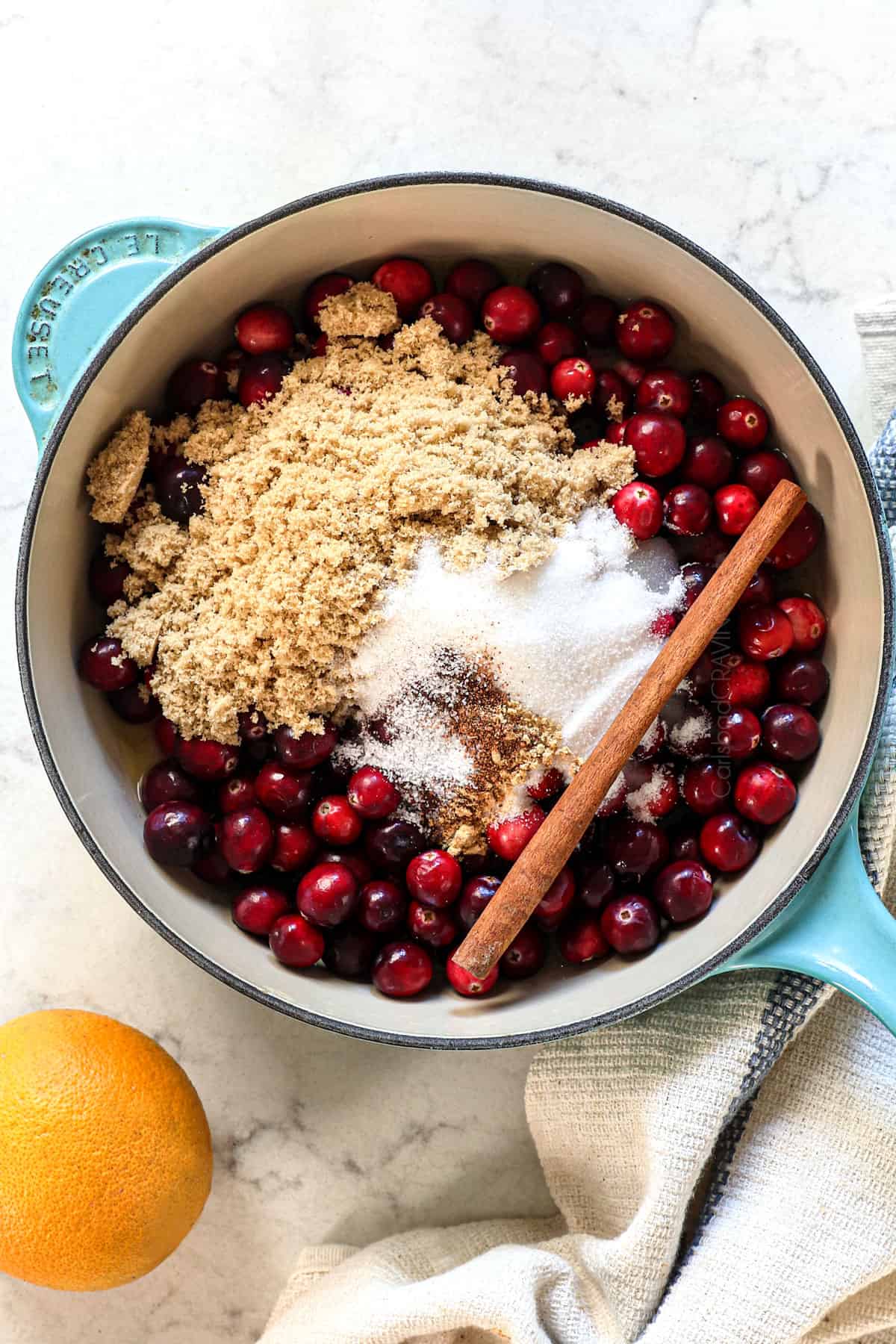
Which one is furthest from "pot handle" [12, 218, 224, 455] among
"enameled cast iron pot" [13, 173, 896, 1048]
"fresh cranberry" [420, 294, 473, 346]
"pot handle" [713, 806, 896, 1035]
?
"pot handle" [713, 806, 896, 1035]

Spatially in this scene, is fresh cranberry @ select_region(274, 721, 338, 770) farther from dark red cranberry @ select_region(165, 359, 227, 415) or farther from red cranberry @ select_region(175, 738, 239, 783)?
dark red cranberry @ select_region(165, 359, 227, 415)

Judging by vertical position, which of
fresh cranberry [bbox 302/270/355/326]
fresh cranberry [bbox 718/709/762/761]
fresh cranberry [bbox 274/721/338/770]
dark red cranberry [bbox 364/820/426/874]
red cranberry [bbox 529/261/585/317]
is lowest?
dark red cranberry [bbox 364/820/426/874]

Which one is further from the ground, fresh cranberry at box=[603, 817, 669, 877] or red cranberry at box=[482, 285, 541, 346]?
red cranberry at box=[482, 285, 541, 346]

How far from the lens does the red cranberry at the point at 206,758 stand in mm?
1081

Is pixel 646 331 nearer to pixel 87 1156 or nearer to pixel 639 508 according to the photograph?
pixel 639 508

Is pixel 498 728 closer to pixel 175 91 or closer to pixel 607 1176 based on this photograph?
pixel 607 1176

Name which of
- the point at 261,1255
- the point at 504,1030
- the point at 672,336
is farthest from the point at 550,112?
the point at 261,1255

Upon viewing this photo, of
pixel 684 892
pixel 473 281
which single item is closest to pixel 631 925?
pixel 684 892

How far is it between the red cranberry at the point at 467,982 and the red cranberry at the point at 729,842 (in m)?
0.23

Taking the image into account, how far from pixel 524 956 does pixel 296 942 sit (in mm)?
212

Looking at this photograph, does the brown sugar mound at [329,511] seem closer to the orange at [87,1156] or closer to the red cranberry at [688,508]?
the red cranberry at [688,508]

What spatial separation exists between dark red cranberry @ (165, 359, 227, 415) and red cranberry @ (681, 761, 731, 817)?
582 millimetres

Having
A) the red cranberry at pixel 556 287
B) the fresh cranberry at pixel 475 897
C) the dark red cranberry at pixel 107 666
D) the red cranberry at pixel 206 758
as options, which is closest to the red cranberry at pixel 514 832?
the fresh cranberry at pixel 475 897

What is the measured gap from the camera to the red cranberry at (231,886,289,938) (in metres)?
1.09
